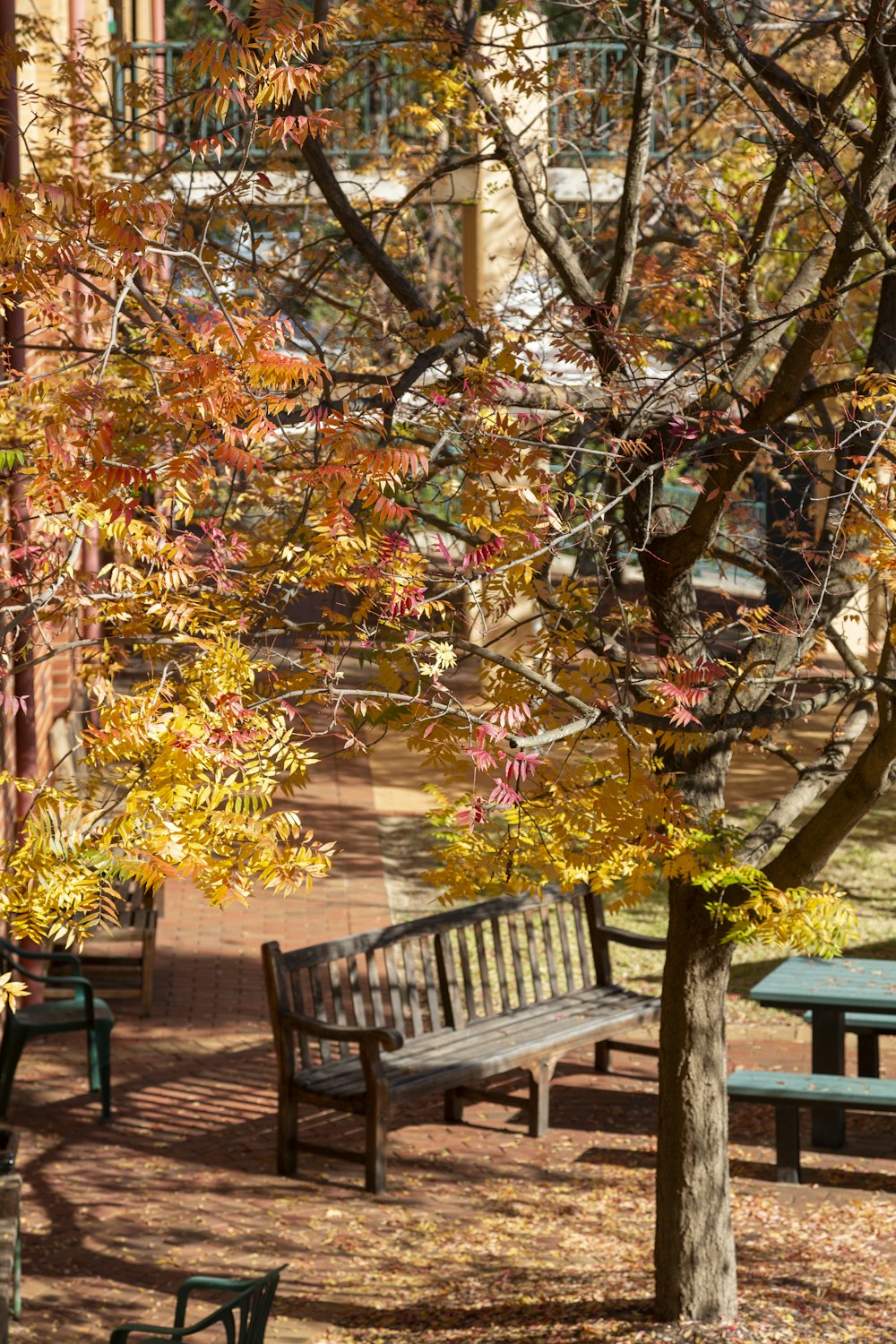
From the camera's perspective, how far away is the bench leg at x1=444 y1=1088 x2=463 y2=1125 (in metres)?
7.72

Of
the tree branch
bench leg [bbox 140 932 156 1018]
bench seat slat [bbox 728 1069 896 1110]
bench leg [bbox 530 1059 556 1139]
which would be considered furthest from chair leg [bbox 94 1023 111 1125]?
the tree branch

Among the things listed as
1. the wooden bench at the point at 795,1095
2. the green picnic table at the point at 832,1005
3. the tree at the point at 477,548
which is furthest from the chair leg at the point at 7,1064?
the green picnic table at the point at 832,1005

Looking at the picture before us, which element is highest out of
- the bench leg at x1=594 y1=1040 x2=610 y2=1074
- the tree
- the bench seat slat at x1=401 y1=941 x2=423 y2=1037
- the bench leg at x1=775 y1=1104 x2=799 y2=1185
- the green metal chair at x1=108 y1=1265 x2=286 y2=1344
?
the tree

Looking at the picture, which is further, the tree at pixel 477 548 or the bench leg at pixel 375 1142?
the bench leg at pixel 375 1142

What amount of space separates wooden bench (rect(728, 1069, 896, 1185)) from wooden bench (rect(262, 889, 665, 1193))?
0.97 m

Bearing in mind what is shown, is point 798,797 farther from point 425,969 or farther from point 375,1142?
point 425,969

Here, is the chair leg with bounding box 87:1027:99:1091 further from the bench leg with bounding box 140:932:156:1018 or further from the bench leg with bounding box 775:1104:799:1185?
the bench leg with bounding box 775:1104:799:1185

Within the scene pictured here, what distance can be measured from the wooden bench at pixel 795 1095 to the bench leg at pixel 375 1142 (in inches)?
59.6

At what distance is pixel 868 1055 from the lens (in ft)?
26.2

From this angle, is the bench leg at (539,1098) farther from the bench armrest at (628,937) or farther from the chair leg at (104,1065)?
the chair leg at (104,1065)

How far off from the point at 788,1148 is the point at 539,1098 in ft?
3.83

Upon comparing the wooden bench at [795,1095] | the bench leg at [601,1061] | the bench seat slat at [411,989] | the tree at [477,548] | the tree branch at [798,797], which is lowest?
the bench leg at [601,1061]

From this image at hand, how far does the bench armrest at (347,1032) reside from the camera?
6.72 m

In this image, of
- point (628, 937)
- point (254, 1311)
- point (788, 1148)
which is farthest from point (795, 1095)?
point (254, 1311)
